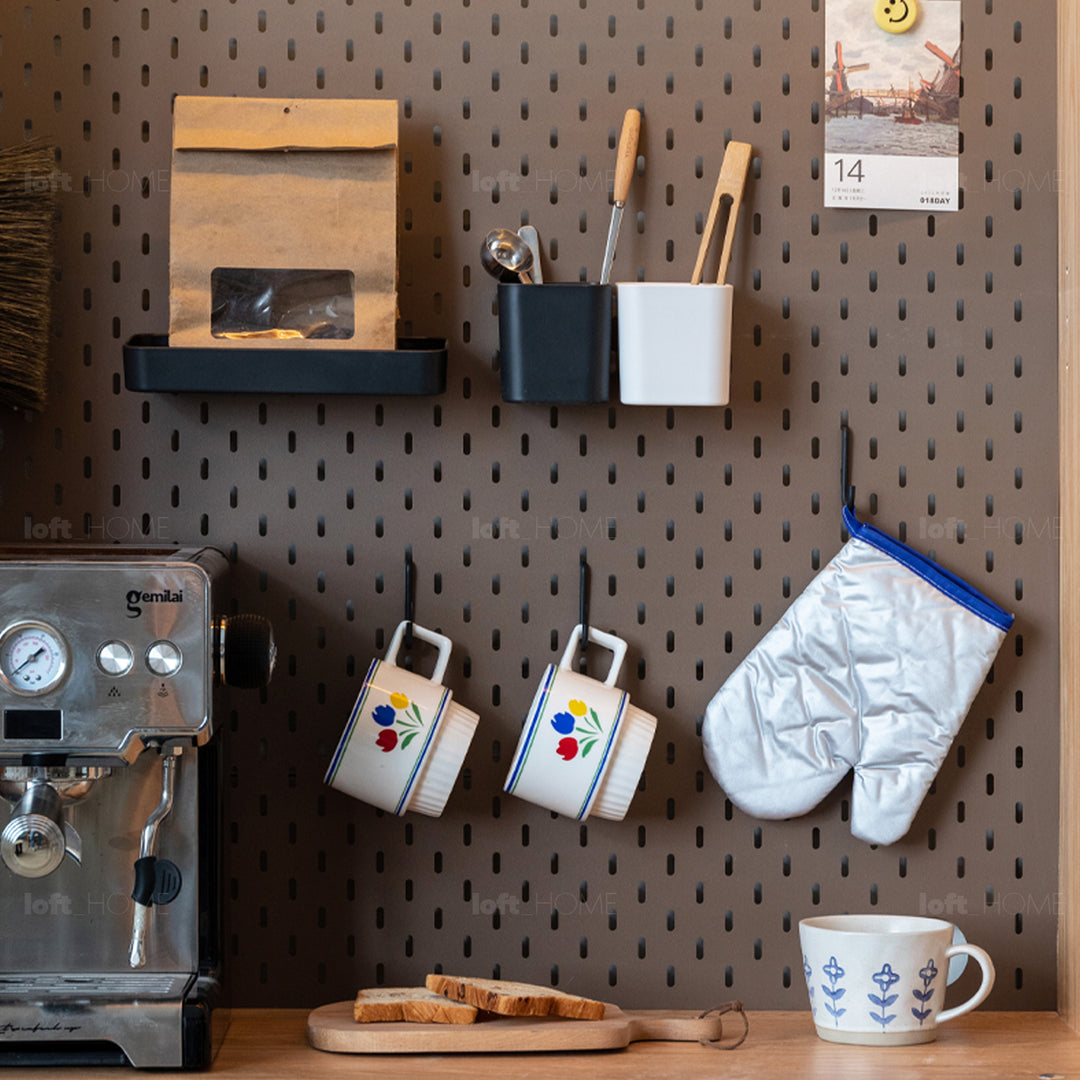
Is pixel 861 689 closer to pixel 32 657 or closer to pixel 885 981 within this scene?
pixel 885 981

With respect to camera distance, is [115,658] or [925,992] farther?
[925,992]

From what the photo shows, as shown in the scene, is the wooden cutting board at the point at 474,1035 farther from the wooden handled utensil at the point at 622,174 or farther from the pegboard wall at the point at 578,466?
the wooden handled utensil at the point at 622,174

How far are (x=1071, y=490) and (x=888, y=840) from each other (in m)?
0.37

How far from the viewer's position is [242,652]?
3.31 ft

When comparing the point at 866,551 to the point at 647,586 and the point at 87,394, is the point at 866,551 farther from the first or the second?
the point at 87,394

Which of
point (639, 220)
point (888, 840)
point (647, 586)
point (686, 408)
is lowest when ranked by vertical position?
point (888, 840)

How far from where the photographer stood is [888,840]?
1.19m

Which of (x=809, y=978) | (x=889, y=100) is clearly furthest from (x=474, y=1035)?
(x=889, y=100)

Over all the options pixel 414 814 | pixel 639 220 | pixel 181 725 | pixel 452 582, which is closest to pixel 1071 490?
pixel 639 220

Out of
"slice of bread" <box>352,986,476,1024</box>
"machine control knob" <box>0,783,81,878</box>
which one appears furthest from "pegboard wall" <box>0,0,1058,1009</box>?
"machine control knob" <box>0,783,81,878</box>

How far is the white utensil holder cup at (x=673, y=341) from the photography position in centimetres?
112

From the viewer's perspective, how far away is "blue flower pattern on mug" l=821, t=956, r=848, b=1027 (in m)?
1.07

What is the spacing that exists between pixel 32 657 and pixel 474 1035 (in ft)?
1.55

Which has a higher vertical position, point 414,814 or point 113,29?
point 113,29
